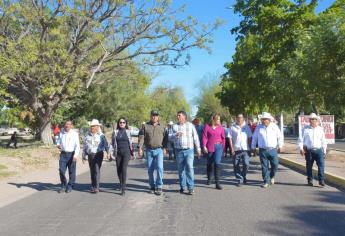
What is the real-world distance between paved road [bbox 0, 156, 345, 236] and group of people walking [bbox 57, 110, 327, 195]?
0.38 meters

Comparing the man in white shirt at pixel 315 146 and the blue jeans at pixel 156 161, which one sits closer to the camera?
the blue jeans at pixel 156 161

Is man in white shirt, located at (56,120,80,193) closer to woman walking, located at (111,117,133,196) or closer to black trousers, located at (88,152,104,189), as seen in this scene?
black trousers, located at (88,152,104,189)

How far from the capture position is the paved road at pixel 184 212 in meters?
7.25

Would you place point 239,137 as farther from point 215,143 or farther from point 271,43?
point 271,43

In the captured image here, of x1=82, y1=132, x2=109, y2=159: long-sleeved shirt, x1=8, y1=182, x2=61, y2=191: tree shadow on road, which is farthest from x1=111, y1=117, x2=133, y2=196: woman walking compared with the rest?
x1=8, y1=182, x2=61, y2=191: tree shadow on road

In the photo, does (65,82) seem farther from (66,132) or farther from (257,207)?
(257,207)

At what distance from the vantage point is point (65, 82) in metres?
25.6

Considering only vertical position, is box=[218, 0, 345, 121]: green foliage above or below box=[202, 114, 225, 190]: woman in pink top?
above

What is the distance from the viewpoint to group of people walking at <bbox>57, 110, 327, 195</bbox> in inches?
415

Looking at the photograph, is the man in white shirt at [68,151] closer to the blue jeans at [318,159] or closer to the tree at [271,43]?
the blue jeans at [318,159]

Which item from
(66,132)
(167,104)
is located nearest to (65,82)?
(66,132)

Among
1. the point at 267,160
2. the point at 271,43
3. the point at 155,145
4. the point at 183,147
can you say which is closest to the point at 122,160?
the point at 155,145

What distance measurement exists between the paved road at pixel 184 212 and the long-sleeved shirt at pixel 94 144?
0.96 m

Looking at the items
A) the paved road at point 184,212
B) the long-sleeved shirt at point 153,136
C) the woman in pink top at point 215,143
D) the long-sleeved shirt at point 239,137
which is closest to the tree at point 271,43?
the long-sleeved shirt at point 239,137
